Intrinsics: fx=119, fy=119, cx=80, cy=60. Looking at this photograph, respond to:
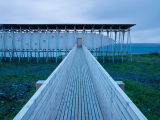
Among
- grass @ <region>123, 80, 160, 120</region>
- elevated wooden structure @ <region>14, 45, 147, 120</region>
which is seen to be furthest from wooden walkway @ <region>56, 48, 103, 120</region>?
grass @ <region>123, 80, 160, 120</region>

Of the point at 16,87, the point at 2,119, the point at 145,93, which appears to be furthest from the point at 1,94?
the point at 145,93

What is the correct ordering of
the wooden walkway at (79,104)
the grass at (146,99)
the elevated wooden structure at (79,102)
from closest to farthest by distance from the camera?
the elevated wooden structure at (79,102)
the wooden walkway at (79,104)
the grass at (146,99)

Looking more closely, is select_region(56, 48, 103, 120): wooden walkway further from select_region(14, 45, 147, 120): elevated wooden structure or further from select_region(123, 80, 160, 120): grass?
select_region(123, 80, 160, 120): grass

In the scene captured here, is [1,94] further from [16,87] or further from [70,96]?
[70,96]

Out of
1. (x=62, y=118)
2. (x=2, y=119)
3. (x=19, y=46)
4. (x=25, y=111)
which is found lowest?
(x=2, y=119)

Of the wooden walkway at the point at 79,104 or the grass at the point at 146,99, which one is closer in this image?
the wooden walkway at the point at 79,104

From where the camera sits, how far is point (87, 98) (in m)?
5.04

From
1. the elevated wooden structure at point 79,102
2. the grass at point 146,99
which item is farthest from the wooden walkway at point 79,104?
the grass at point 146,99

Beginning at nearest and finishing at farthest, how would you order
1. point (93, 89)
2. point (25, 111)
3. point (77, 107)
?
point (25, 111) → point (77, 107) → point (93, 89)

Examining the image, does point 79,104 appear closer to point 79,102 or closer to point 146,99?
point 79,102

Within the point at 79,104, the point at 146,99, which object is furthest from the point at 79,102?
the point at 146,99

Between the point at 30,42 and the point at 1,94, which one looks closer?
the point at 1,94

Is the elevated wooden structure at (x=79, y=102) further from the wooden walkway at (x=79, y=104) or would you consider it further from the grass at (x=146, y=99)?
the grass at (x=146, y=99)

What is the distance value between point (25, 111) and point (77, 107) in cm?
286
